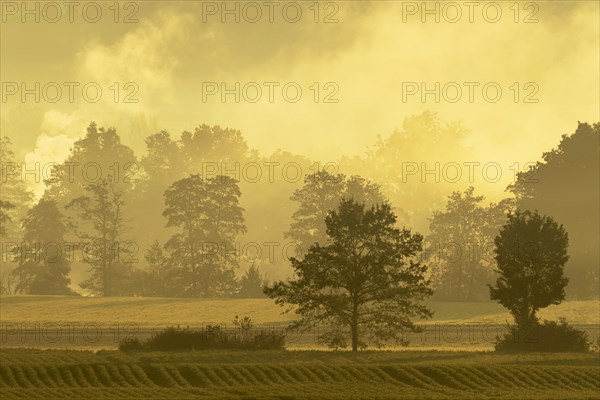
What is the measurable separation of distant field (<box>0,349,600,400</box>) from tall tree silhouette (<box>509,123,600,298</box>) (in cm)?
5300

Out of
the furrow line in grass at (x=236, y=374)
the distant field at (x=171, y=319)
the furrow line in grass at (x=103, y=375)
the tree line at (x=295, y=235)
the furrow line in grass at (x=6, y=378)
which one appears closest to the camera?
the furrow line in grass at (x=6, y=378)

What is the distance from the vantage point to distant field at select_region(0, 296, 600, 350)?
228ft

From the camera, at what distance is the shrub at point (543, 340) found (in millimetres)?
62031

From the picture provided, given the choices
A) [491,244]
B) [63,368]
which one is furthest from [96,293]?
[63,368]

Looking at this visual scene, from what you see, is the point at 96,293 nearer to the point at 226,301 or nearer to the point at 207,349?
the point at 226,301

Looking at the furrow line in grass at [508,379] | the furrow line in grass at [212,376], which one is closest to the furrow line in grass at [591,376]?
the furrow line in grass at [508,379]

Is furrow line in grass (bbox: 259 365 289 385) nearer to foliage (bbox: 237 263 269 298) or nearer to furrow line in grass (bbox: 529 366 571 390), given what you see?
furrow line in grass (bbox: 529 366 571 390)

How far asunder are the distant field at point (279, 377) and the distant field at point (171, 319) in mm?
12058

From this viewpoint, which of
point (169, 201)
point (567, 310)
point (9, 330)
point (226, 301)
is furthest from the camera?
point (169, 201)

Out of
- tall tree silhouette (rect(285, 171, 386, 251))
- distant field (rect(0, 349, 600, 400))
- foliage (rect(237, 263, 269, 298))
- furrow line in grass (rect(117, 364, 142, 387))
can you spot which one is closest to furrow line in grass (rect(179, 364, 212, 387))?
distant field (rect(0, 349, 600, 400))

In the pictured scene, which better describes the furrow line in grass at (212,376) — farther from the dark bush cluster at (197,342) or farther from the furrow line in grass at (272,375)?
the dark bush cluster at (197,342)

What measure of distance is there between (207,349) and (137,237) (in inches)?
4865

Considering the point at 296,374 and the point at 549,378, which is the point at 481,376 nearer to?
the point at 549,378

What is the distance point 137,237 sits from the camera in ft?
592
